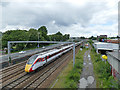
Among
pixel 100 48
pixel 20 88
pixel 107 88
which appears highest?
pixel 100 48

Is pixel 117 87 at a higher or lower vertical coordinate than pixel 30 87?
higher

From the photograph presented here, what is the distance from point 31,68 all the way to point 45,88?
468 cm

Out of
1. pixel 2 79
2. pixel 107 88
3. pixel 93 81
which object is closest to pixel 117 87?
pixel 107 88

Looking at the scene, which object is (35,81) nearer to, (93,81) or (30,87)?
(30,87)

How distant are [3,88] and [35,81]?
3.85 metres

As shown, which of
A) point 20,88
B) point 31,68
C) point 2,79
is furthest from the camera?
point 31,68

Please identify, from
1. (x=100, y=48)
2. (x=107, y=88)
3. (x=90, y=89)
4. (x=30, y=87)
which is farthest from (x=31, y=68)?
(x=100, y=48)

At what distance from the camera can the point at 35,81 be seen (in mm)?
12453

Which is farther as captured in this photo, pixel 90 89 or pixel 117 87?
pixel 90 89

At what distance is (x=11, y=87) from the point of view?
35.9 ft

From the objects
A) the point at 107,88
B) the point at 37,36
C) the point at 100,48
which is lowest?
the point at 107,88

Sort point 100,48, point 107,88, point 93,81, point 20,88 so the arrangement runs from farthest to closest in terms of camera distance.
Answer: point 100,48
point 93,81
point 20,88
point 107,88

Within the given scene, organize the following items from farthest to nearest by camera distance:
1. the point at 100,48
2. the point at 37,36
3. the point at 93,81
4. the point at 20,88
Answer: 1. the point at 37,36
2. the point at 100,48
3. the point at 93,81
4. the point at 20,88

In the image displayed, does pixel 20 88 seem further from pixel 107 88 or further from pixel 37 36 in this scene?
pixel 37 36
